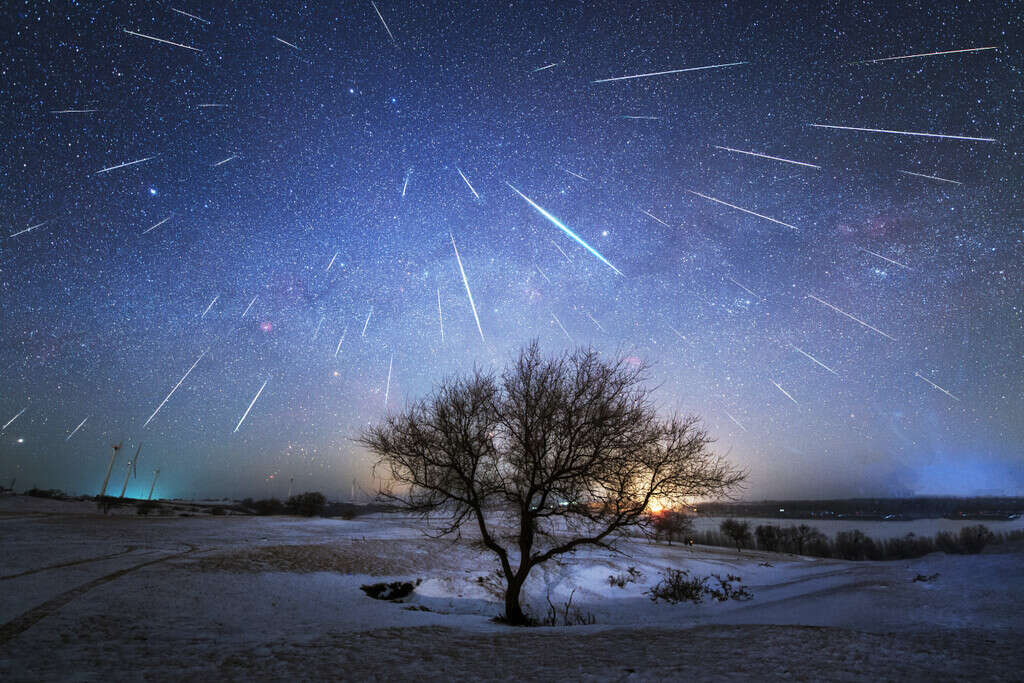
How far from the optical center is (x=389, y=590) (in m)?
18.9

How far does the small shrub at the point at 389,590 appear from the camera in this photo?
18362 mm

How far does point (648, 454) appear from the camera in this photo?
13242mm

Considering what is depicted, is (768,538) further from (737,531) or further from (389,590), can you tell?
(389,590)

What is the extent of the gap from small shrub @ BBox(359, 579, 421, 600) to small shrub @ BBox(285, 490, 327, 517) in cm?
6645

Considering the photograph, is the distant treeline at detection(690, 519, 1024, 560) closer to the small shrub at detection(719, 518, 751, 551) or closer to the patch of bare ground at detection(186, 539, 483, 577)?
the small shrub at detection(719, 518, 751, 551)

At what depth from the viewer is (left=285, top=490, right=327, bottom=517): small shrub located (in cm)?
7669

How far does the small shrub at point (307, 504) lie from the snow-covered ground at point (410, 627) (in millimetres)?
55662

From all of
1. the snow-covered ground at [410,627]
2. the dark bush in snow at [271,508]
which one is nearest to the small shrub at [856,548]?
the snow-covered ground at [410,627]

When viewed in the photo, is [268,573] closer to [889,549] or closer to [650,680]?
[650,680]

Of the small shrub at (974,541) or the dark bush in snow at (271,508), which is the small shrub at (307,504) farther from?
the small shrub at (974,541)

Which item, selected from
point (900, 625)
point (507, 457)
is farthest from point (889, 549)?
point (507, 457)

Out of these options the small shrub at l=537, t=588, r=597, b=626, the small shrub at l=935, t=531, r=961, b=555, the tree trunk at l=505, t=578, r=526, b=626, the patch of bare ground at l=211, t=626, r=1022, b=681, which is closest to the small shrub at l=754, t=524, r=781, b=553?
the small shrub at l=935, t=531, r=961, b=555

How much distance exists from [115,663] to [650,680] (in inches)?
307

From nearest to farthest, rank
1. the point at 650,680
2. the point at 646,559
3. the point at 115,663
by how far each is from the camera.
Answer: the point at 650,680 → the point at 115,663 → the point at 646,559
